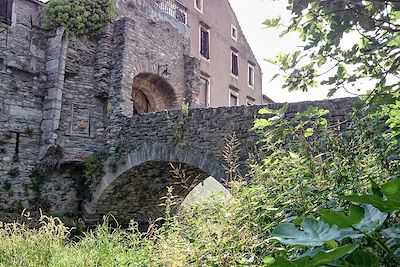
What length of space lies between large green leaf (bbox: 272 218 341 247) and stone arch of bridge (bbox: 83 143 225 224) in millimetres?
7214

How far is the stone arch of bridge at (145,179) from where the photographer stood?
8531mm

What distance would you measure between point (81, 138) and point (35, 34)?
2.57 meters

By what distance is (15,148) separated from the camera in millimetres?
9312

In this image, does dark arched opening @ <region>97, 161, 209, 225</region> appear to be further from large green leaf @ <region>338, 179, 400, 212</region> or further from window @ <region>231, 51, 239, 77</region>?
large green leaf @ <region>338, 179, 400, 212</region>

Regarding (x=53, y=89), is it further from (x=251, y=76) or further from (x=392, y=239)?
(x=251, y=76)

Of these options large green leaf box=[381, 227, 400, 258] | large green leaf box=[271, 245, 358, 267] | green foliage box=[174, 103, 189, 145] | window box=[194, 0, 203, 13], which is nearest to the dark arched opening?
green foliage box=[174, 103, 189, 145]

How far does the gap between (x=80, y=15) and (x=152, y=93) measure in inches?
121

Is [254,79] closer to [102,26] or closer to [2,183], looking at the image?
[102,26]

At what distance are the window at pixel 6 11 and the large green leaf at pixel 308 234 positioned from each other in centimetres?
965

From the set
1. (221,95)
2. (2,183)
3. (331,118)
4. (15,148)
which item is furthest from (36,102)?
(221,95)

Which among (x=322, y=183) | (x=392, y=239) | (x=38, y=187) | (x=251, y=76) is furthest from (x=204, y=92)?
(x=392, y=239)

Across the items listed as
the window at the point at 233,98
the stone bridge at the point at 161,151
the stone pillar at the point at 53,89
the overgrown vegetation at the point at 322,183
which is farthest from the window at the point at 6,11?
the window at the point at 233,98

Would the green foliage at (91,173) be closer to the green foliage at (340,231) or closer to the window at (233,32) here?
the green foliage at (340,231)

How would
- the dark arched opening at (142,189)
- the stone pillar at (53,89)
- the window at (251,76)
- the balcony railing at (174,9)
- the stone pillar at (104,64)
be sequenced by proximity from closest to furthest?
the stone pillar at (53,89), the dark arched opening at (142,189), the stone pillar at (104,64), the balcony railing at (174,9), the window at (251,76)
